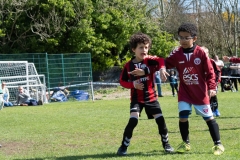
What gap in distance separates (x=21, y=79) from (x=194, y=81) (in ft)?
64.8

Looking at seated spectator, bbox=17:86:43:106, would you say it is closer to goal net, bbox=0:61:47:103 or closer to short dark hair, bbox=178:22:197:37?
goal net, bbox=0:61:47:103

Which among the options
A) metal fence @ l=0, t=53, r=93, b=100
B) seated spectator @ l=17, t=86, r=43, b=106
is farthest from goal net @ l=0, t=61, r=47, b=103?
metal fence @ l=0, t=53, r=93, b=100

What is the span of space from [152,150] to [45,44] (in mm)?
24892

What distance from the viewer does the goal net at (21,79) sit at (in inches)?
990

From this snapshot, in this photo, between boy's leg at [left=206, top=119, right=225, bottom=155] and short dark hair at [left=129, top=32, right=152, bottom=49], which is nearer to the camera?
boy's leg at [left=206, top=119, right=225, bottom=155]

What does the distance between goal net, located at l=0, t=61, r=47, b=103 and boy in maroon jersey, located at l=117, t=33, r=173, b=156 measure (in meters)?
17.5

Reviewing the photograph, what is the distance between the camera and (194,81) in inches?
294

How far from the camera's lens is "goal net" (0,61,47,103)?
82.5 ft

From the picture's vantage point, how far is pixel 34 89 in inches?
1006

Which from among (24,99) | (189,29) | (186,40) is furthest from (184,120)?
(24,99)

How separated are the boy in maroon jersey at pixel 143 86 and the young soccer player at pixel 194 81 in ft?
1.21

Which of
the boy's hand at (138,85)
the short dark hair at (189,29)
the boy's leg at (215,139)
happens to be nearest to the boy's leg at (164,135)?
the boy's hand at (138,85)

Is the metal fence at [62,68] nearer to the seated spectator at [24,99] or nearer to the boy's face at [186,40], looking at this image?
the seated spectator at [24,99]

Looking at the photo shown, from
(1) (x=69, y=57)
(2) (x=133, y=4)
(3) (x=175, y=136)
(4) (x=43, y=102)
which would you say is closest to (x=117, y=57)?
(2) (x=133, y=4)
